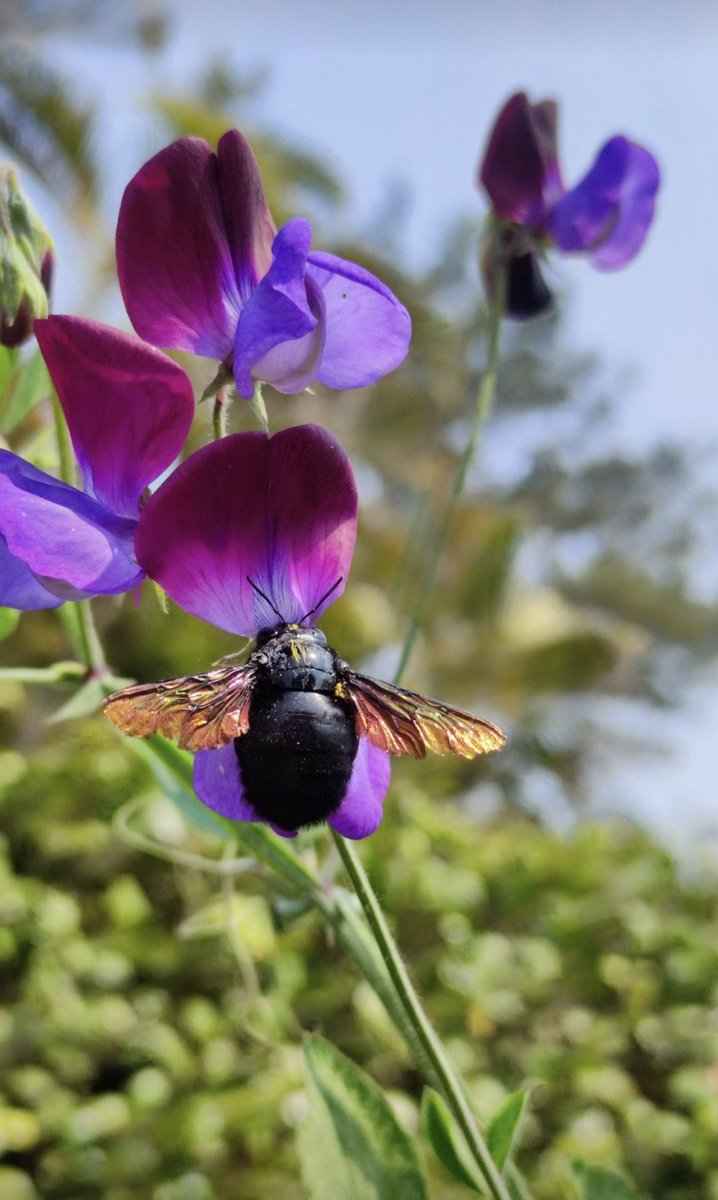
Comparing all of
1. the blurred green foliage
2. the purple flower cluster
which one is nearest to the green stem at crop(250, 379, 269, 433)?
the purple flower cluster

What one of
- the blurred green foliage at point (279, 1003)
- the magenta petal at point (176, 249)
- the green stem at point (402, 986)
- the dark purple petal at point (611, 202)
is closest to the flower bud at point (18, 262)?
the magenta petal at point (176, 249)

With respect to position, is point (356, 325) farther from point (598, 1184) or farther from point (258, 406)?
point (598, 1184)

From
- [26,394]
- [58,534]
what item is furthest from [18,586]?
[26,394]

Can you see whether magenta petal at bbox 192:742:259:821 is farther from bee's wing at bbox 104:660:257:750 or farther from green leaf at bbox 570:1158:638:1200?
green leaf at bbox 570:1158:638:1200

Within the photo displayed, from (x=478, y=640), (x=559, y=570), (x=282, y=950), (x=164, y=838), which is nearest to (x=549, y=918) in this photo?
(x=282, y=950)

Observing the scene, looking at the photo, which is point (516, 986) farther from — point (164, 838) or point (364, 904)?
point (364, 904)

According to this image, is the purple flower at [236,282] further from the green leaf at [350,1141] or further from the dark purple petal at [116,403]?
the green leaf at [350,1141]
